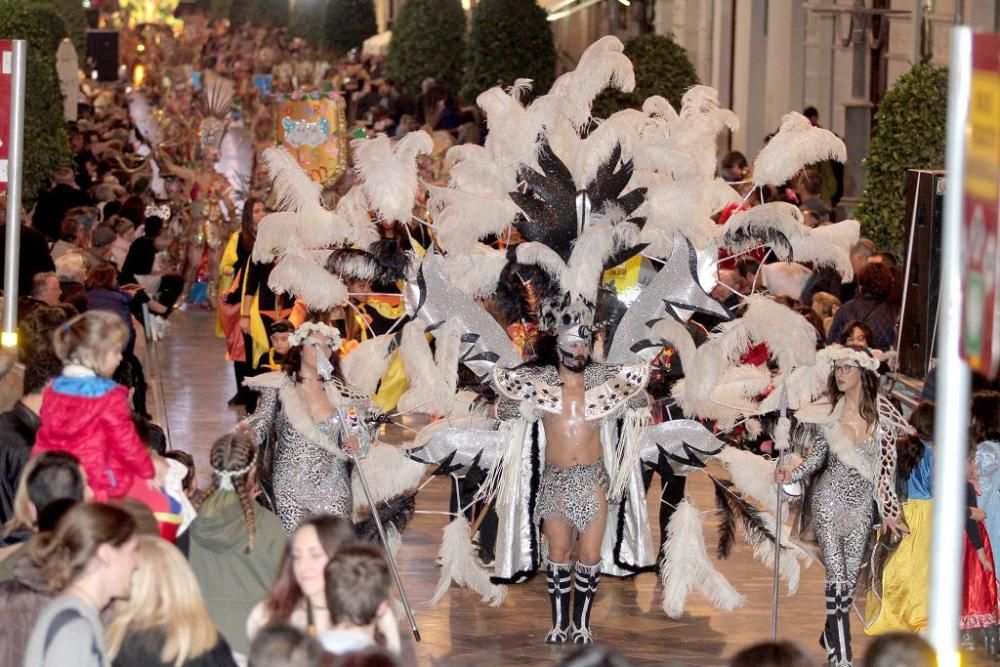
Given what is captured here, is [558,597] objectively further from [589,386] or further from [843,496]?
[843,496]

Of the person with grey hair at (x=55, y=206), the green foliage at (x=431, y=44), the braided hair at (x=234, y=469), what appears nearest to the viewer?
the braided hair at (x=234, y=469)

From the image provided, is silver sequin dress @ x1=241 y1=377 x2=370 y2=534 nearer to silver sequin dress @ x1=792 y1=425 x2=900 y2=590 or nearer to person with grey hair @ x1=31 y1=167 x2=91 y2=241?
silver sequin dress @ x1=792 y1=425 x2=900 y2=590

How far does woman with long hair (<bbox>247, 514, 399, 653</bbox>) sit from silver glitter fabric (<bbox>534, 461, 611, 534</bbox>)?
3500 millimetres

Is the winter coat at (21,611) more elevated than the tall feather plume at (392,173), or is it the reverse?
the tall feather plume at (392,173)

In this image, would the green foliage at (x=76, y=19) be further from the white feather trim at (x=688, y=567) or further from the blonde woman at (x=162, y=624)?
the blonde woman at (x=162, y=624)

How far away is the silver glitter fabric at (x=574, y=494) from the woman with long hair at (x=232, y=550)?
2300 millimetres

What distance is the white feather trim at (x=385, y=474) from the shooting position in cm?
1007

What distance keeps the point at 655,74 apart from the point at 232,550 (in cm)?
1601

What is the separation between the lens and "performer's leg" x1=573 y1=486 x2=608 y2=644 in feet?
31.7

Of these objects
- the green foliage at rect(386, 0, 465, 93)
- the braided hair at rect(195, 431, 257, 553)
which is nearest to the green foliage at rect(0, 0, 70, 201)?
the braided hair at rect(195, 431, 257, 553)

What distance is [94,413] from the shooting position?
7613 mm

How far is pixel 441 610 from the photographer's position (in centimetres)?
1055

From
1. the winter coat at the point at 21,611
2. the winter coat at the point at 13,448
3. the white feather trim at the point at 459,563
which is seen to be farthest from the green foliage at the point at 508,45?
the winter coat at the point at 21,611

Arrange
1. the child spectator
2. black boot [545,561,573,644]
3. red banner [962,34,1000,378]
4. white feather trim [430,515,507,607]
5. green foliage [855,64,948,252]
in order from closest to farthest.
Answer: red banner [962,34,1000,378]
the child spectator
black boot [545,561,573,644]
white feather trim [430,515,507,607]
green foliage [855,64,948,252]
